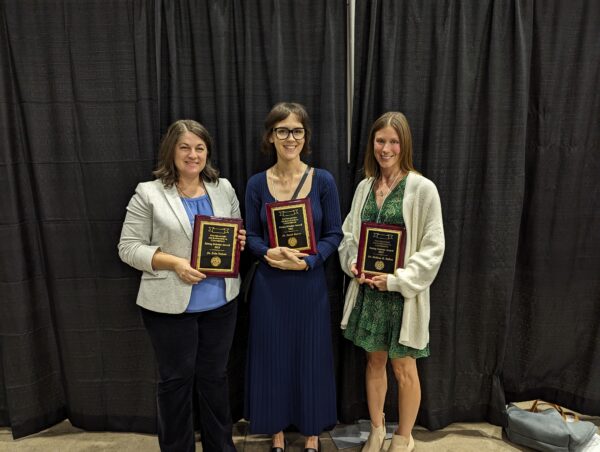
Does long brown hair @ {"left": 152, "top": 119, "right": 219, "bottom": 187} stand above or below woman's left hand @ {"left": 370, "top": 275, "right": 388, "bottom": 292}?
above

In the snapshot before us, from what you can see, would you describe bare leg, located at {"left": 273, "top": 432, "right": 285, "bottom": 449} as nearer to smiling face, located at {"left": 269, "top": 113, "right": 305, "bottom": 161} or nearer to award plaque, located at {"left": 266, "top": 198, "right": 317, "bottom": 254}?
award plaque, located at {"left": 266, "top": 198, "right": 317, "bottom": 254}

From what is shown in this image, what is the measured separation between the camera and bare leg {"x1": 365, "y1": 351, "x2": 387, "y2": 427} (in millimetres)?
2189

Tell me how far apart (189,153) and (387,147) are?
902mm

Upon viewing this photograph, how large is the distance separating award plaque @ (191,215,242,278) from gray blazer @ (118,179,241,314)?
6 centimetres

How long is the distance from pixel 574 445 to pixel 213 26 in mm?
2915

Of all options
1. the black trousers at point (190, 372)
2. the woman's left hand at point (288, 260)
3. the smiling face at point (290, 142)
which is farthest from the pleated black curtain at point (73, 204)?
the woman's left hand at point (288, 260)

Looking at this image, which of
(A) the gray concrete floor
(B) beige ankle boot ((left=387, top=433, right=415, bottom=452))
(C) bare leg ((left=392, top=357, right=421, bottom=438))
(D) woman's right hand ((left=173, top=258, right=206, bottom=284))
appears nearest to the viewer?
(D) woman's right hand ((left=173, top=258, right=206, bottom=284))

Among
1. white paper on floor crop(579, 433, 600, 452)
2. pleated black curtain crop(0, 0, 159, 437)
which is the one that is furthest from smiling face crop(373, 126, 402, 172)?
white paper on floor crop(579, 433, 600, 452)

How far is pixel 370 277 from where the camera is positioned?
1.97 m

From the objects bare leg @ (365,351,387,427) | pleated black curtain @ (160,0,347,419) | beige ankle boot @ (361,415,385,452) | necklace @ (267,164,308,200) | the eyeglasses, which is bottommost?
beige ankle boot @ (361,415,385,452)

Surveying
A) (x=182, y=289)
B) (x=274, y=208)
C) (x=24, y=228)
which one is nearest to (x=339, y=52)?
(x=274, y=208)

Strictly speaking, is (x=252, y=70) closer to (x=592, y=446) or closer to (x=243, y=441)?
(x=243, y=441)

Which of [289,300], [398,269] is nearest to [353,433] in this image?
[289,300]

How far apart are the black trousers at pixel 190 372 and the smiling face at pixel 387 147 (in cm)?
100
